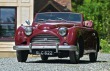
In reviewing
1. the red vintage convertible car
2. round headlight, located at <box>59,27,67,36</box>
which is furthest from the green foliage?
round headlight, located at <box>59,27,67,36</box>

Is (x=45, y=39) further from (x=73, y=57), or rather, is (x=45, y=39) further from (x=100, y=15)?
(x=100, y=15)

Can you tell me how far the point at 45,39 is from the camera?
14938 millimetres

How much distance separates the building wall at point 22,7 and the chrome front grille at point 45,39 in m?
11.1

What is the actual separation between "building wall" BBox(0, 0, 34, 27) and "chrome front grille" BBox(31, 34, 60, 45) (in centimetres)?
1113

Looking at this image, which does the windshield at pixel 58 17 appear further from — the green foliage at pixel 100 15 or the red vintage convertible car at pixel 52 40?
the green foliage at pixel 100 15

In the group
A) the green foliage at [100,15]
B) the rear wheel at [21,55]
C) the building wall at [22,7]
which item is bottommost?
the green foliage at [100,15]

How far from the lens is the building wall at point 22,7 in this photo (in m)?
26.1

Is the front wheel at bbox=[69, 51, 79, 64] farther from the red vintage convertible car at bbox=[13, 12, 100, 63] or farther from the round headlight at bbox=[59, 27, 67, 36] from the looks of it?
the round headlight at bbox=[59, 27, 67, 36]

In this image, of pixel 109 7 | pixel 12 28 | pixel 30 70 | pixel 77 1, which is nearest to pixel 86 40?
pixel 30 70

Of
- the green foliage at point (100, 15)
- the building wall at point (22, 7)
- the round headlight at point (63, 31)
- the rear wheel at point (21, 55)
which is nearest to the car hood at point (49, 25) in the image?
the round headlight at point (63, 31)

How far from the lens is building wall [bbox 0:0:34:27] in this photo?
26078 mm

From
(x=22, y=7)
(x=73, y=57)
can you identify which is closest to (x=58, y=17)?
(x=73, y=57)

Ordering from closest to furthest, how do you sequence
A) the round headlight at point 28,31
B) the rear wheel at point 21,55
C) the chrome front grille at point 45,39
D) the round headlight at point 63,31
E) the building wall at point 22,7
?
the round headlight at point 63,31
the chrome front grille at point 45,39
the round headlight at point 28,31
the rear wheel at point 21,55
the building wall at point 22,7

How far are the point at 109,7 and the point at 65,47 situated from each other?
2353cm
